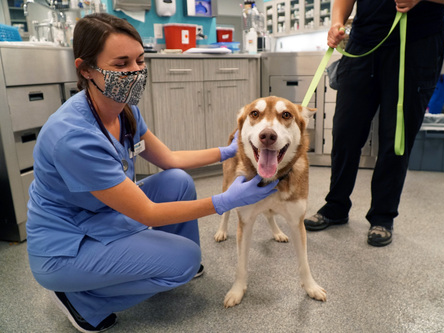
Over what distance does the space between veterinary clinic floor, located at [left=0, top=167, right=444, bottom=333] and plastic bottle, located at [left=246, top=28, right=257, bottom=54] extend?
7.50ft

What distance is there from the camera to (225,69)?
308 centimetres

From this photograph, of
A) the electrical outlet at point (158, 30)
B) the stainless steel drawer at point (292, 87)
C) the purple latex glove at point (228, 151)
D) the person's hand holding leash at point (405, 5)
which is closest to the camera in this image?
the person's hand holding leash at point (405, 5)

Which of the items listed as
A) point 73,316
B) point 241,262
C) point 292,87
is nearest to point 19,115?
point 73,316

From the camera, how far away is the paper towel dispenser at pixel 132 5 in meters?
3.15

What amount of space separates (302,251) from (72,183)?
2.92 feet

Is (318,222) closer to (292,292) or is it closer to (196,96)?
(292,292)

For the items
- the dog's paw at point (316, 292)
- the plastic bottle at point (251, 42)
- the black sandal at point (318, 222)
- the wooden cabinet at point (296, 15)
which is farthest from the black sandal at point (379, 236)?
the wooden cabinet at point (296, 15)

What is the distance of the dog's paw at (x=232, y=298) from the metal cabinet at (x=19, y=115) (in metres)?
1.27

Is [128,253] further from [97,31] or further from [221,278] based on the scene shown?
Answer: [97,31]

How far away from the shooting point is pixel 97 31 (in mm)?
1056

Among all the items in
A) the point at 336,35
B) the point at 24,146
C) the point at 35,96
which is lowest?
the point at 24,146

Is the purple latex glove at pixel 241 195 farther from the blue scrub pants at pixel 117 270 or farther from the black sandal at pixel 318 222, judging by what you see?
the black sandal at pixel 318 222

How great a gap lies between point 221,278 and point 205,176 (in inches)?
67.0

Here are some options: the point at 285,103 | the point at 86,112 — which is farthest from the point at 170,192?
the point at 285,103
